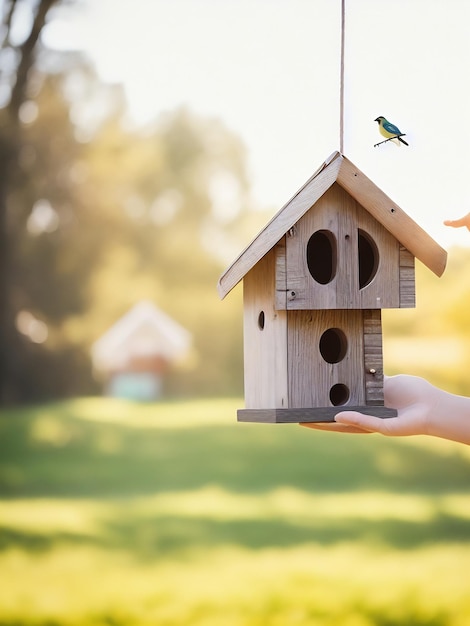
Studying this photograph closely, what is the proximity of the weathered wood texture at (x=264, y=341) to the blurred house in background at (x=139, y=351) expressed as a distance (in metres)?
3.05

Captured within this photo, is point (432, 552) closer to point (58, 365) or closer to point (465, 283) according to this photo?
point (465, 283)

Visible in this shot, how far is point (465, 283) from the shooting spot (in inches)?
187

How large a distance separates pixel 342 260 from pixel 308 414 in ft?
1.01

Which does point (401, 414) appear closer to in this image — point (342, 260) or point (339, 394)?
point (339, 394)

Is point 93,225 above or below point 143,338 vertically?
above

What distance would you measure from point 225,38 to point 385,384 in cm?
327

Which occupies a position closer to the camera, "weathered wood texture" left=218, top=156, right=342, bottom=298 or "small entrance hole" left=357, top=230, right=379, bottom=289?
"weathered wood texture" left=218, top=156, right=342, bottom=298

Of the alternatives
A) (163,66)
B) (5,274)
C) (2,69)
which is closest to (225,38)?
(163,66)

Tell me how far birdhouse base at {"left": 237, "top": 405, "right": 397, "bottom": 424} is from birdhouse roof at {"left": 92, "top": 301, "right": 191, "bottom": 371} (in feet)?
10.6

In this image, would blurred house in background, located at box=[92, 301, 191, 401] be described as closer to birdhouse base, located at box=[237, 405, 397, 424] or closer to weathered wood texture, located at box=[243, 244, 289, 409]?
weathered wood texture, located at box=[243, 244, 289, 409]

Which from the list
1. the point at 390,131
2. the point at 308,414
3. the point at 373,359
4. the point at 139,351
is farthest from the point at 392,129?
the point at 139,351

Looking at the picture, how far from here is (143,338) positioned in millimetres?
4965

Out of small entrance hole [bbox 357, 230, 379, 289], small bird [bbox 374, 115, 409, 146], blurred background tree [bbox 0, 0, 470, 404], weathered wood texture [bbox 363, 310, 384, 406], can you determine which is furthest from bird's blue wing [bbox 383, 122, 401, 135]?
blurred background tree [bbox 0, 0, 470, 404]

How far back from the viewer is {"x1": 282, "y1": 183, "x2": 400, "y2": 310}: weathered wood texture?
1696 millimetres
